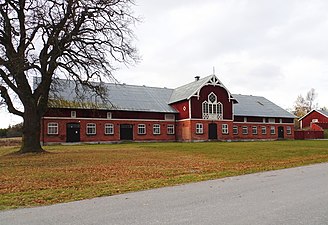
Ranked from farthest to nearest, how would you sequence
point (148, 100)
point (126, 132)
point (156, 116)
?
point (148, 100)
point (156, 116)
point (126, 132)

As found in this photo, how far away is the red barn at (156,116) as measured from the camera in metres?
41.1

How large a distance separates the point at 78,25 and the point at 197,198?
724 inches

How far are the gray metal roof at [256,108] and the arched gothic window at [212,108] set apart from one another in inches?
177

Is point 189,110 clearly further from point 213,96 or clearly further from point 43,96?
point 43,96

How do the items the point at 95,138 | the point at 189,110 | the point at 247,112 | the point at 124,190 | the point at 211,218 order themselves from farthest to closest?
1. the point at 247,112
2. the point at 189,110
3. the point at 95,138
4. the point at 124,190
5. the point at 211,218

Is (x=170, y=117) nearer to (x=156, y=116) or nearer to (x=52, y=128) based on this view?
(x=156, y=116)

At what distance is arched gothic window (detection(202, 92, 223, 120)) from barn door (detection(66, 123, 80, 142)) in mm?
17030

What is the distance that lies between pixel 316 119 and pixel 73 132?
54.8 meters

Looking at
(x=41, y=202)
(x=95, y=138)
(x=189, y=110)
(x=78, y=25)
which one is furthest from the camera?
(x=189, y=110)

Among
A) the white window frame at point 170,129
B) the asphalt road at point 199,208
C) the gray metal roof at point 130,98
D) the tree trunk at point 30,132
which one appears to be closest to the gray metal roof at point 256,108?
the white window frame at point 170,129

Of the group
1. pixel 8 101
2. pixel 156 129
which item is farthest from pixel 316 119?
pixel 8 101

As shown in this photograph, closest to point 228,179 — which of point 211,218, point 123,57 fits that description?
point 211,218

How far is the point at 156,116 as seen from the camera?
47375 millimetres

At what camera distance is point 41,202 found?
8.14 m
